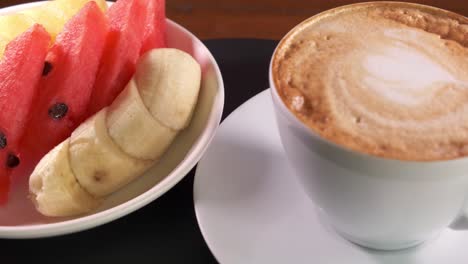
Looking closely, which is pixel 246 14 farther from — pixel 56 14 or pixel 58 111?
pixel 58 111

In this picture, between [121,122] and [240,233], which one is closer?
[240,233]

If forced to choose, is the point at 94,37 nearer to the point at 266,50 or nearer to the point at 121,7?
the point at 121,7

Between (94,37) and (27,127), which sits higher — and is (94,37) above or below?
above

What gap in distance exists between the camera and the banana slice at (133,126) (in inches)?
31.6

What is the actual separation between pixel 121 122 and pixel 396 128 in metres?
0.41

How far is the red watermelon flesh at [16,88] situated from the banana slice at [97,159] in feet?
0.34

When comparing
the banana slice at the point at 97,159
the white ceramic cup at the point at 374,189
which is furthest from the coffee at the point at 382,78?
the banana slice at the point at 97,159

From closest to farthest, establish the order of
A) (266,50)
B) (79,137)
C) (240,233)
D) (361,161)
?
(361,161) < (240,233) < (79,137) < (266,50)

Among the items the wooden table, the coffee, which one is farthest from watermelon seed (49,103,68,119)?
the wooden table

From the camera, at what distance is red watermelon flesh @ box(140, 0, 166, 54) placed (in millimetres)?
954

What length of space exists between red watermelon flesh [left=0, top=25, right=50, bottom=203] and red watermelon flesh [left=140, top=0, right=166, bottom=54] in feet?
0.59

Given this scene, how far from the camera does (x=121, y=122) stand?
2.63ft

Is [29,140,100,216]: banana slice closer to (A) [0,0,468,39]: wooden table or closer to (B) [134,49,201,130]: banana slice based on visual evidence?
(B) [134,49,201,130]: banana slice

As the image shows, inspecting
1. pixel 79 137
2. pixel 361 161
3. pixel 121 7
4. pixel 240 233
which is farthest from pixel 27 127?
pixel 361 161
